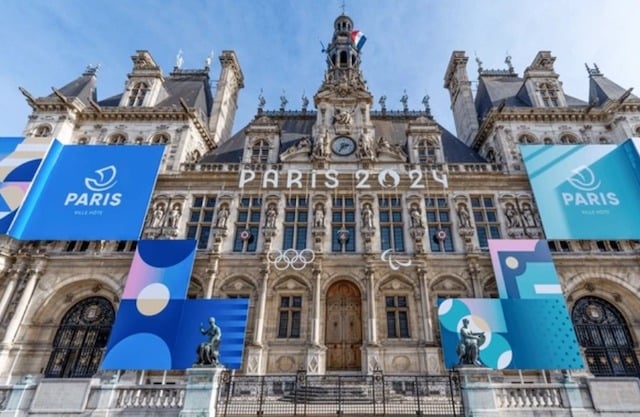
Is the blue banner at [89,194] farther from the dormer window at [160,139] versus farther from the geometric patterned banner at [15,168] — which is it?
the dormer window at [160,139]

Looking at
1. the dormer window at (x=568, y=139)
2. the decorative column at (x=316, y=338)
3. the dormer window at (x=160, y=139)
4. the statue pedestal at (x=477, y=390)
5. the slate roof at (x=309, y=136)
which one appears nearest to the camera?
the statue pedestal at (x=477, y=390)

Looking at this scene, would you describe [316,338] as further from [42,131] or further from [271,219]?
[42,131]

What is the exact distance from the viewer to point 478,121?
3041 centimetres

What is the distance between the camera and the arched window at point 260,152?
24.6 m

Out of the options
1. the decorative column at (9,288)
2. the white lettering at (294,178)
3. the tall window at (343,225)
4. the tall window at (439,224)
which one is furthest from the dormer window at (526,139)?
the decorative column at (9,288)

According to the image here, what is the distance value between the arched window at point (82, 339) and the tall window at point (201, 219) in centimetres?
600

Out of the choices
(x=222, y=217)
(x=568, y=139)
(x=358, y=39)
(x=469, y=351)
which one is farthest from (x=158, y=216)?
(x=568, y=139)

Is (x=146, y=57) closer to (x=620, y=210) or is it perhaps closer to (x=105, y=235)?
(x=105, y=235)

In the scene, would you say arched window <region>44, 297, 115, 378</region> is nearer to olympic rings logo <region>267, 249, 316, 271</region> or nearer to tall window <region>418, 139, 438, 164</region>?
olympic rings logo <region>267, 249, 316, 271</region>

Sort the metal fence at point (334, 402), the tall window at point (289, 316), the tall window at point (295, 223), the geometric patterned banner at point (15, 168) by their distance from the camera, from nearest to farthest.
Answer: the metal fence at point (334, 402)
the tall window at point (289, 316)
the geometric patterned banner at point (15, 168)
the tall window at point (295, 223)

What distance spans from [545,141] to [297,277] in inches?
786

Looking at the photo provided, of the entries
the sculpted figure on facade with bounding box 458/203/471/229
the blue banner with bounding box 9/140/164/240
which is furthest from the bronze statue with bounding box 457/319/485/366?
the blue banner with bounding box 9/140/164/240

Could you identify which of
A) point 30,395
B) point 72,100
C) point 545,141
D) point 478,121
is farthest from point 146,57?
point 545,141

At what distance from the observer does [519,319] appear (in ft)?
55.0
